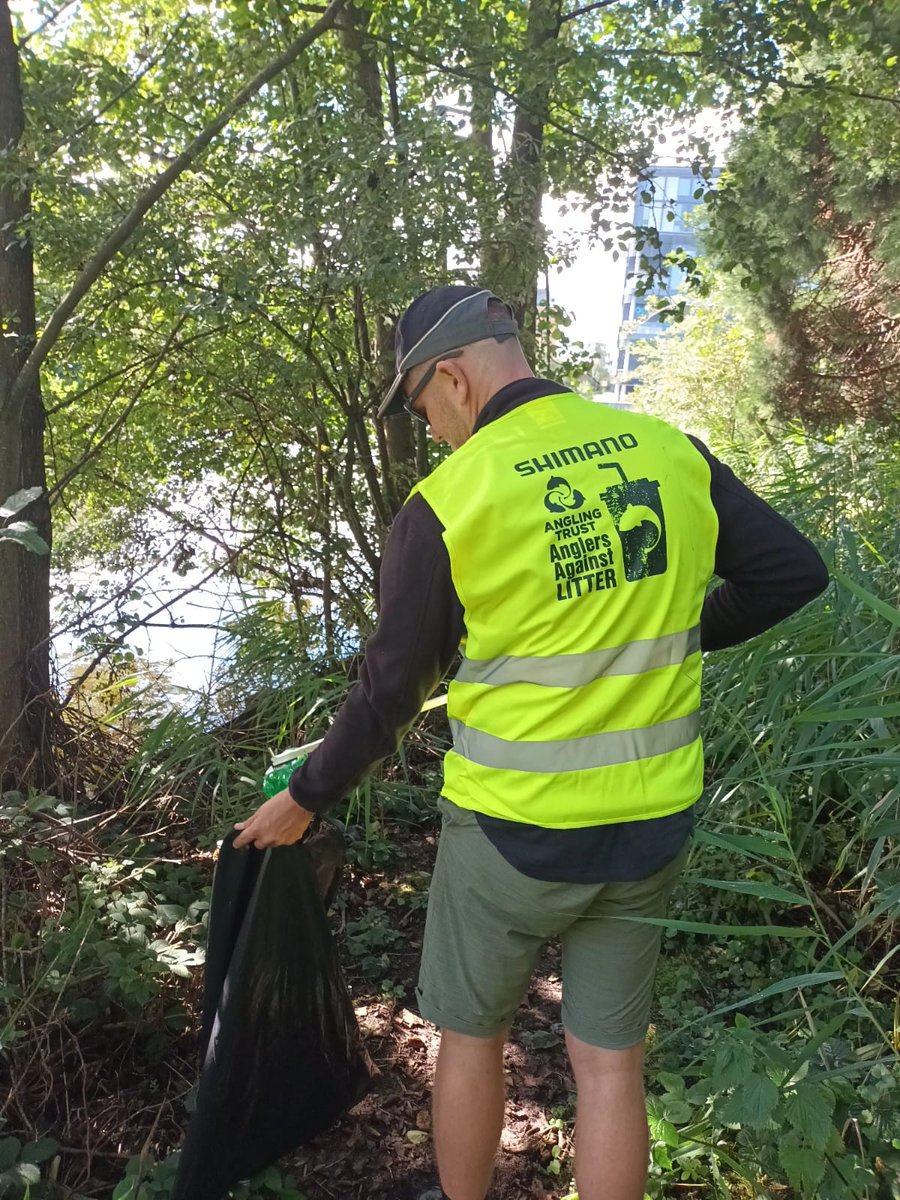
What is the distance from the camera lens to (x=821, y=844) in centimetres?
252

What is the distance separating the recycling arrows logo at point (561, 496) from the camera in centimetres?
133

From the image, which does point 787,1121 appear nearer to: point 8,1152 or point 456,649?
point 456,649

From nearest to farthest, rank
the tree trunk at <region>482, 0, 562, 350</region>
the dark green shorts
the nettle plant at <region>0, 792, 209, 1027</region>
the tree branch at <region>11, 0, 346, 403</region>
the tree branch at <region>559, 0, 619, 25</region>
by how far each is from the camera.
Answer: the dark green shorts < the nettle plant at <region>0, 792, 209, 1027</region> < the tree branch at <region>11, 0, 346, 403</region> < the tree trunk at <region>482, 0, 562, 350</region> < the tree branch at <region>559, 0, 619, 25</region>

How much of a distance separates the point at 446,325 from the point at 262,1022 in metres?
1.46

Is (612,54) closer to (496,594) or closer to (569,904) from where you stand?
(496,594)

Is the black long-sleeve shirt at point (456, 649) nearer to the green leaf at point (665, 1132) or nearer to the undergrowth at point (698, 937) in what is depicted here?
the undergrowth at point (698, 937)

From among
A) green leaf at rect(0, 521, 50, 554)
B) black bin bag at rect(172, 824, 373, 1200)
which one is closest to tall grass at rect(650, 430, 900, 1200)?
black bin bag at rect(172, 824, 373, 1200)

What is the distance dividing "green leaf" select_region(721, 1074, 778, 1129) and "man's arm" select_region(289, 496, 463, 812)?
803 mm

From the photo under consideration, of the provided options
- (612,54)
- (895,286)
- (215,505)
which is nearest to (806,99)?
(612,54)

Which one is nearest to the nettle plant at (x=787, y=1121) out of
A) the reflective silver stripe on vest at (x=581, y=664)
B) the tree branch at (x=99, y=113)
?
the reflective silver stripe on vest at (x=581, y=664)

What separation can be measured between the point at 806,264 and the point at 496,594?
430 inches

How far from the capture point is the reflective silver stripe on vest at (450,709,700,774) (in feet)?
4.51

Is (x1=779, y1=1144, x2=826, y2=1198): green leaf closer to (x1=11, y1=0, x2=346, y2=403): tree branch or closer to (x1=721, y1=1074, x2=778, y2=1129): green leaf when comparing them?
(x1=721, y1=1074, x2=778, y2=1129): green leaf

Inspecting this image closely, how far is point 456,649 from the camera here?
1.46 metres
